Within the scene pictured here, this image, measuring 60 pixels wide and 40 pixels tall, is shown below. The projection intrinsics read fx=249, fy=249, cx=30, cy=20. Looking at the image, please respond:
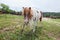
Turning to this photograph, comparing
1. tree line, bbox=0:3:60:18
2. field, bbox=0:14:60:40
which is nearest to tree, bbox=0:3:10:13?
tree line, bbox=0:3:60:18

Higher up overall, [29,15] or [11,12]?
[29,15]

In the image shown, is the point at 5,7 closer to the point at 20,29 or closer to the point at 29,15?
the point at 20,29

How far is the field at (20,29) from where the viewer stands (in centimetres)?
627

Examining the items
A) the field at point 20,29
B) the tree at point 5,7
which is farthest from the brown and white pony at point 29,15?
the tree at point 5,7

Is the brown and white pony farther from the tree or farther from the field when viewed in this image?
the tree

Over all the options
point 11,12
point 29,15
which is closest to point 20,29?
point 29,15

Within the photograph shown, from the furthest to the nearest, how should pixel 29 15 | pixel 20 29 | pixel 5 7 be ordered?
pixel 5 7 < pixel 20 29 < pixel 29 15

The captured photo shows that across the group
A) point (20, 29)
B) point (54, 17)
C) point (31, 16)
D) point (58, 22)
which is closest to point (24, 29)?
point (20, 29)

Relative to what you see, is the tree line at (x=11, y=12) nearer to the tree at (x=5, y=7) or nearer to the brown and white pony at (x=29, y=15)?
the tree at (x=5, y=7)

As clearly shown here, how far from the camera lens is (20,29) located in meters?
7.26

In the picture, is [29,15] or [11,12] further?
[11,12]

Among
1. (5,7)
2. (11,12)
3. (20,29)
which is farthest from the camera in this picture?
(11,12)

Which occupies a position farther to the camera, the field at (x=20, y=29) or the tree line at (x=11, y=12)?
the tree line at (x=11, y=12)

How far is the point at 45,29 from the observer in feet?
25.7
